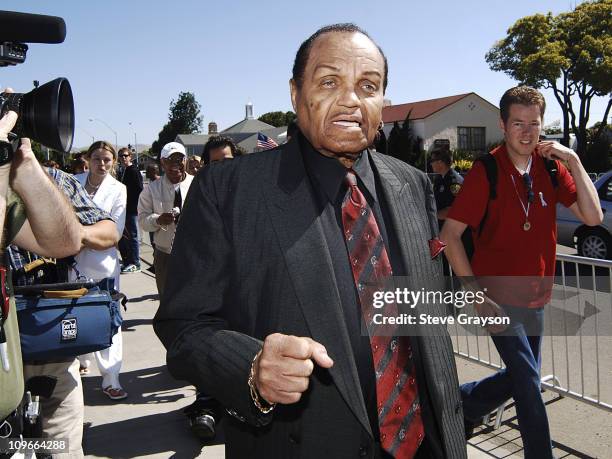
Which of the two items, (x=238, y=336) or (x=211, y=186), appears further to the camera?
(x=211, y=186)

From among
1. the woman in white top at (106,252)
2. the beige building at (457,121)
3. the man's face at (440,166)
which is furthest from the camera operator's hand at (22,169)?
the beige building at (457,121)


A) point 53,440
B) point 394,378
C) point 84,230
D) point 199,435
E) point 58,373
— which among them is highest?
point 84,230

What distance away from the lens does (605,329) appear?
619 centimetres

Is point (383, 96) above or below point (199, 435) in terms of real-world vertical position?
above

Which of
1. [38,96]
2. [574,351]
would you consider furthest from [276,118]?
[38,96]

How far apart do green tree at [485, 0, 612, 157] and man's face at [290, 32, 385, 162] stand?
39.6 metres

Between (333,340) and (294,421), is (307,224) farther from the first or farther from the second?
(294,421)

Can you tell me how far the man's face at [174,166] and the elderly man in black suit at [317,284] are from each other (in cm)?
398

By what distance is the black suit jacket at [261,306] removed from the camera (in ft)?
5.07

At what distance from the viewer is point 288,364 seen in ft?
4.36

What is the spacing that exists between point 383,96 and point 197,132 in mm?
120287

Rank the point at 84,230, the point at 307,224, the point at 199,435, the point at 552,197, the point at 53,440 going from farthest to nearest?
the point at 199,435 → the point at 552,197 → the point at 84,230 → the point at 53,440 → the point at 307,224

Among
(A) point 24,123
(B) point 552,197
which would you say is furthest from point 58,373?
(B) point 552,197

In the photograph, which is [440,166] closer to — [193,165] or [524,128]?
[193,165]
